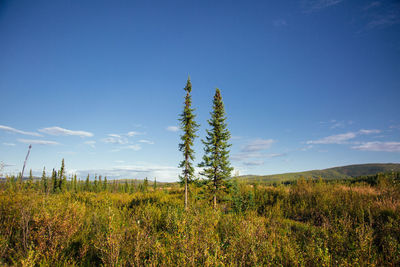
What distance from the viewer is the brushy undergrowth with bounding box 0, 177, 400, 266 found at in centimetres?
393

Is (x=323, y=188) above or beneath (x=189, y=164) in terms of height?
beneath

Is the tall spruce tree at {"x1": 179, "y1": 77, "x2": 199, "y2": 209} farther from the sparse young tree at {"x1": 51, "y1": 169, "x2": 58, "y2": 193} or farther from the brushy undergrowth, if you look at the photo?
the sparse young tree at {"x1": 51, "y1": 169, "x2": 58, "y2": 193}

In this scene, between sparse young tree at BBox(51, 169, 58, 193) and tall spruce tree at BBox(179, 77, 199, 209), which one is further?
sparse young tree at BBox(51, 169, 58, 193)

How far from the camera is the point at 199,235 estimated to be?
171 inches

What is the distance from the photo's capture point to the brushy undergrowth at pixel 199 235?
3928 millimetres

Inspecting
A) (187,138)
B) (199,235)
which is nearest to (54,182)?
(187,138)

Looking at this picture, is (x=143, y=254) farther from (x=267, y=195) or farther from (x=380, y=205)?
(x=267, y=195)

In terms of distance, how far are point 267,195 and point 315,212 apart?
4.39 meters

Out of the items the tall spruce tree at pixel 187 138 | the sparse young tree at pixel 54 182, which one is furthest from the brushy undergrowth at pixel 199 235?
the sparse young tree at pixel 54 182

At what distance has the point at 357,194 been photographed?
11430 millimetres

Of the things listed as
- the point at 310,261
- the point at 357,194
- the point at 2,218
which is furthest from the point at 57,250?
the point at 357,194

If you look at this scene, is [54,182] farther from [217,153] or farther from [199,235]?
[199,235]

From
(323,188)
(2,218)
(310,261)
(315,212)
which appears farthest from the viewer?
(323,188)

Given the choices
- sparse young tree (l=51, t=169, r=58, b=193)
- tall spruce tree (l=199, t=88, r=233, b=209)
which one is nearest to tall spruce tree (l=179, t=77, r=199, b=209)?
tall spruce tree (l=199, t=88, r=233, b=209)
